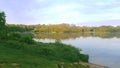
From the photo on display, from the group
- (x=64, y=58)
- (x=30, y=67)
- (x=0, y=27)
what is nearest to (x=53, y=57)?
(x=64, y=58)

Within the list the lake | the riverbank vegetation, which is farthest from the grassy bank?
the lake

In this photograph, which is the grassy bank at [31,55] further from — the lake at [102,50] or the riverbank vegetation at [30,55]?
the lake at [102,50]

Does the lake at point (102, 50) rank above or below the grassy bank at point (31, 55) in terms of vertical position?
below

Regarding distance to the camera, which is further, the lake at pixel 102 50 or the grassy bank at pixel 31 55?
the lake at pixel 102 50

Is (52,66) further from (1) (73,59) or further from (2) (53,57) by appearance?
(1) (73,59)

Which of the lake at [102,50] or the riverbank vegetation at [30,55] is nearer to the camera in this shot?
the riverbank vegetation at [30,55]

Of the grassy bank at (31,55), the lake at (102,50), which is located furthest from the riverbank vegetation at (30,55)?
the lake at (102,50)

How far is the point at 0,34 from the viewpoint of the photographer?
43.0m

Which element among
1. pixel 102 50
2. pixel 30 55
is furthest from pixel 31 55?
pixel 102 50

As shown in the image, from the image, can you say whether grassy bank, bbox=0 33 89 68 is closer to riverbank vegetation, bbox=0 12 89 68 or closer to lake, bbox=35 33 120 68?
riverbank vegetation, bbox=0 12 89 68

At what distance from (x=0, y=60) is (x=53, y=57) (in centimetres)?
823

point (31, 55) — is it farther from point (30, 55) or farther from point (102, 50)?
point (102, 50)

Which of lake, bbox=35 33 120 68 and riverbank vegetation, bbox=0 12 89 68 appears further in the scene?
lake, bbox=35 33 120 68

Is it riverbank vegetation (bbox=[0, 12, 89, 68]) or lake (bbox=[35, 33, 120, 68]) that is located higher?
riverbank vegetation (bbox=[0, 12, 89, 68])
